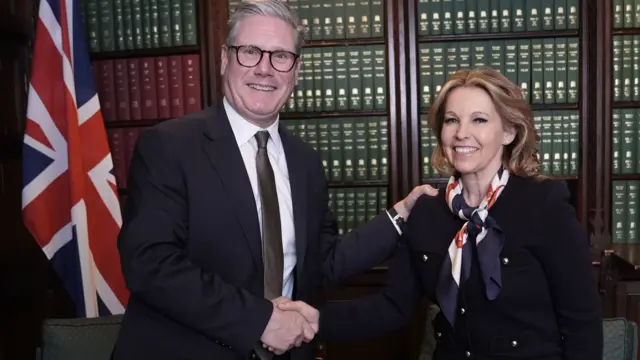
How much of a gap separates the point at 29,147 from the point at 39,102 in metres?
0.19

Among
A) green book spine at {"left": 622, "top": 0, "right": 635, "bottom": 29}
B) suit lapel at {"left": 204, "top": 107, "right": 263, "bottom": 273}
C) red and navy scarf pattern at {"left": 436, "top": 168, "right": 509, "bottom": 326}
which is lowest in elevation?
red and navy scarf pattern at {"left": 436, "top": 168, "right": 509, "bottom": 326}

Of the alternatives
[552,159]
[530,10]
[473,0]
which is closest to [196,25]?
[473,0]

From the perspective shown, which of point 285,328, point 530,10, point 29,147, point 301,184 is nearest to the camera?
point 285,328

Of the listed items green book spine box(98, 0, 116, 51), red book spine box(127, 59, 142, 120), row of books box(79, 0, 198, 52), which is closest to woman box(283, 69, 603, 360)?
row of books box(79, 0, 198, 52)

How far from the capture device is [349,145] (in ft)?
9.95

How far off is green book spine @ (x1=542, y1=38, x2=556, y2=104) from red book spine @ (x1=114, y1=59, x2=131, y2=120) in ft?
6.58

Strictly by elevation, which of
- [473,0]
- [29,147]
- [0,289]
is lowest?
[0,289]

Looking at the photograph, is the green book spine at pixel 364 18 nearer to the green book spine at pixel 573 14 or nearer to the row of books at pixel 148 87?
the row of books at pixel 148 87

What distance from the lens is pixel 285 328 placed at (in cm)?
140

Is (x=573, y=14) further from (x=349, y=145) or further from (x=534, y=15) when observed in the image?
(x=349, y=145)

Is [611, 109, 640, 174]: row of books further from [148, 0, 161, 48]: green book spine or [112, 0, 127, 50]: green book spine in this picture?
[112, 0, 127, 50]: green book spine

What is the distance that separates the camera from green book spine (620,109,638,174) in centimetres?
287

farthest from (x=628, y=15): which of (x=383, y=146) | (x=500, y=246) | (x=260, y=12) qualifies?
(x=260, y=12)

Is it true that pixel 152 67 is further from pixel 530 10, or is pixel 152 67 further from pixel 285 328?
pixel 285 328
